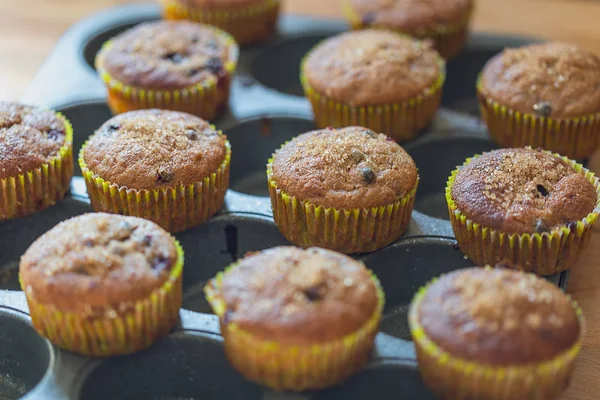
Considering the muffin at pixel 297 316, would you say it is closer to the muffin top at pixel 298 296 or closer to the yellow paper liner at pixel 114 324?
the muffin top at pixel 298 296

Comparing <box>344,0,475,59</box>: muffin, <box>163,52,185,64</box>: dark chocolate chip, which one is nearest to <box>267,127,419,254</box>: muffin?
<box>163,52,185,64</box>: dark chocolate chip

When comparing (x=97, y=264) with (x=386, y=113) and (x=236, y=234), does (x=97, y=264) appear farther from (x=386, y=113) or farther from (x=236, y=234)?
(x=386, y=113)

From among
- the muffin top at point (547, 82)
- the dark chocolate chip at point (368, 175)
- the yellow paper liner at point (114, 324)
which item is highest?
the muffin top at point (547, 82)

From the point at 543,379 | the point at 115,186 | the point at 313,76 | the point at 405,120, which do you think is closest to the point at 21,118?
the point at 115,186

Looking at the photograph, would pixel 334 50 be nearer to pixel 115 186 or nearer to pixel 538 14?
pixel 115 186

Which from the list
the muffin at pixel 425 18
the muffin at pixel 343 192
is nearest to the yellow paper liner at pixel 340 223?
the muffin at pixel 343 192

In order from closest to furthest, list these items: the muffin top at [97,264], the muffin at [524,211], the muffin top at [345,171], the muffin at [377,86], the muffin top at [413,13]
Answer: the muffin top at [97,264]
the muffin at [524,211]
the muffin top at [345,171]
the muffin at [377,86]
the muffin top at [413,13]

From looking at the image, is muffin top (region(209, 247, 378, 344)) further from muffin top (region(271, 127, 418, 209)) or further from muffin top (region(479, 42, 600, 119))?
muffin top (region(479, 42, 600, 119))
